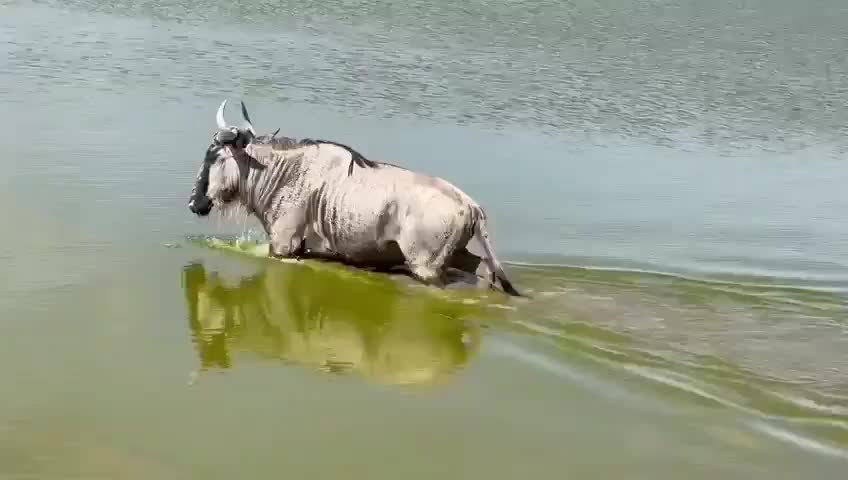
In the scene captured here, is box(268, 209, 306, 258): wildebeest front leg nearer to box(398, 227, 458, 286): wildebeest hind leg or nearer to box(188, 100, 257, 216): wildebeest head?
box(188, 100, 257, 216): wildebeest head

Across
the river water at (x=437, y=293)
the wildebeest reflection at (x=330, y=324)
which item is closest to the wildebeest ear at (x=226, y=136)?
the river water at (x=437, y=293)

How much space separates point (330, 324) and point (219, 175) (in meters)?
2.93

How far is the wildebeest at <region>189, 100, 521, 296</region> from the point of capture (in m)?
9.15

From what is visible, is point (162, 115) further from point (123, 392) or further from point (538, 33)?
point (538, 33)

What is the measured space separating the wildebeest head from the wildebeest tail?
2649mm

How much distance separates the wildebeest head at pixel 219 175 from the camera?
414 inches

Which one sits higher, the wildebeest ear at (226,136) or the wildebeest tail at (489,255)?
the wildebeest ear at (226,136)

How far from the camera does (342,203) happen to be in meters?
9.76

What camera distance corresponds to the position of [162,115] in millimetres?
14336

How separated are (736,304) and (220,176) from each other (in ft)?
16.2

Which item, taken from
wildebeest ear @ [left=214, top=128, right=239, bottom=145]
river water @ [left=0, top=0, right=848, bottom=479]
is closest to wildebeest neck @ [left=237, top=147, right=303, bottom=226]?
wildebeest ear @ [left=214, top=128, right=239, bottom=145]

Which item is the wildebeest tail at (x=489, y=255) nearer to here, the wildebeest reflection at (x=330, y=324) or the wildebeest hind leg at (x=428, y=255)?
the wildebeest hind leg at (x=428, y=255)

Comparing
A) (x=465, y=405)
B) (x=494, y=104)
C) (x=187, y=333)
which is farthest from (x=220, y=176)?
(x=494, y=104)

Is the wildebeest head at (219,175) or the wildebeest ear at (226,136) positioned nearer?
the wildebeest ear at (226,136)
